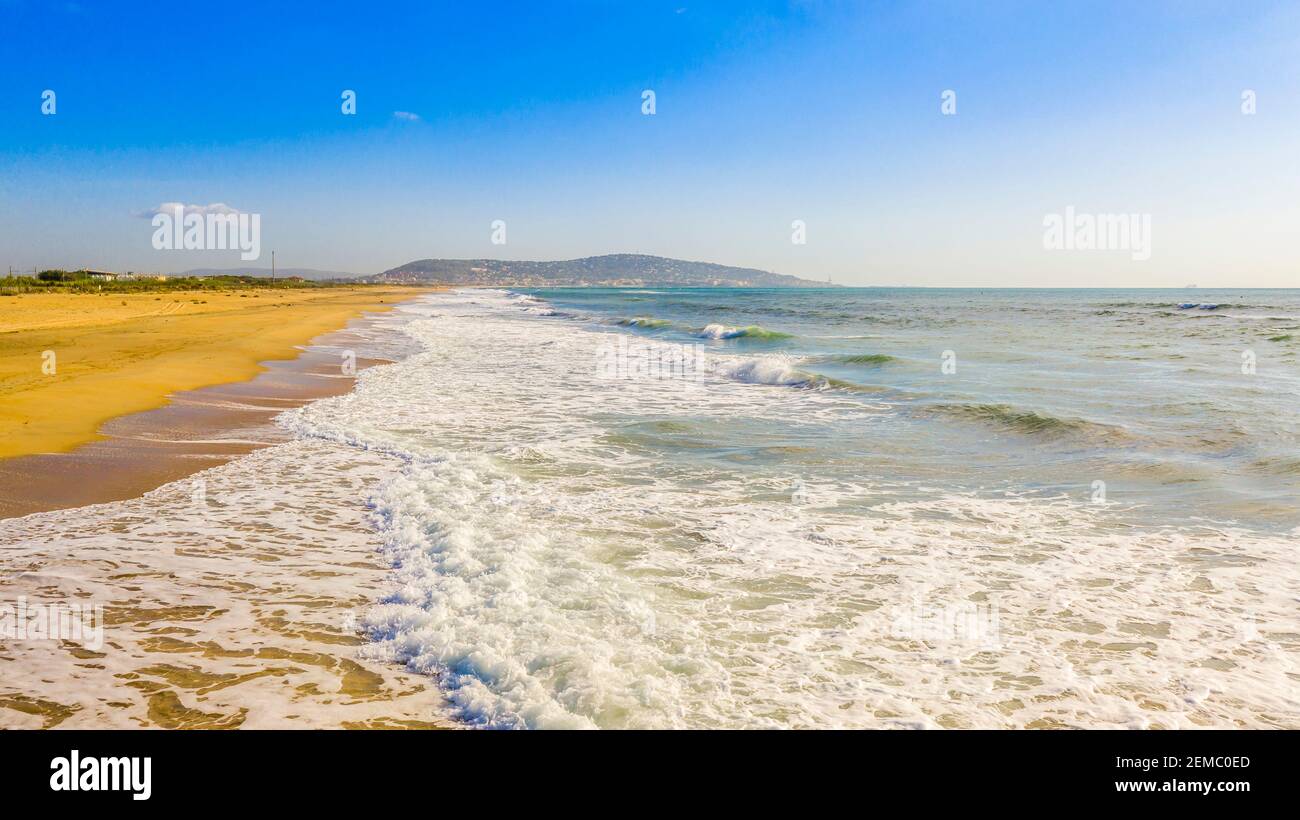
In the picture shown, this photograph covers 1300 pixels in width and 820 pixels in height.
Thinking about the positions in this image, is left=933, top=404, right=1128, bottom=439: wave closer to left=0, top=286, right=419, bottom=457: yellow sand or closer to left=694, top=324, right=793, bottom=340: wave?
left=0, top=286, right=419, bottom=457: yellow sand

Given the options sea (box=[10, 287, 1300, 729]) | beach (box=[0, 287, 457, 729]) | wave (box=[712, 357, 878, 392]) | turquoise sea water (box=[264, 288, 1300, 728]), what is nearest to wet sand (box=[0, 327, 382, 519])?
beach (box=[0, 287, 457, 729])

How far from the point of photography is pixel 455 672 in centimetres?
443

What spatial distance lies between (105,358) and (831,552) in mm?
19634

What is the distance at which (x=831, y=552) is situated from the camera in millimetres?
6664

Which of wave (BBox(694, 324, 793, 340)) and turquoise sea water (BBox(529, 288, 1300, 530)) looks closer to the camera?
turquoise sea water (BBox(529, 288, 1300, 530))

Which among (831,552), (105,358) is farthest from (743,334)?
(831,552)

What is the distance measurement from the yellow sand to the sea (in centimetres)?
312

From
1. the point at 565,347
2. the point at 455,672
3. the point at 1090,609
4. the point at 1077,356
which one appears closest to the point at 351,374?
the point at 565,347

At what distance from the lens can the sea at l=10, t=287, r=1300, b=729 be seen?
4.27 metres

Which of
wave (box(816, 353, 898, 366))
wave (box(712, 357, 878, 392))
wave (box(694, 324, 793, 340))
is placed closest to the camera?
wave (box(712, 357, 878, 392))

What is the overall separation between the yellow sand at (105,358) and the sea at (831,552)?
3120 mm

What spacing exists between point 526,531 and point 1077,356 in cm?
2352

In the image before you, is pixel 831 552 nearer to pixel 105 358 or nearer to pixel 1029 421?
pixel 1029 421

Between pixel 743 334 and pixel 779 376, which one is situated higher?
pixel 743 334
